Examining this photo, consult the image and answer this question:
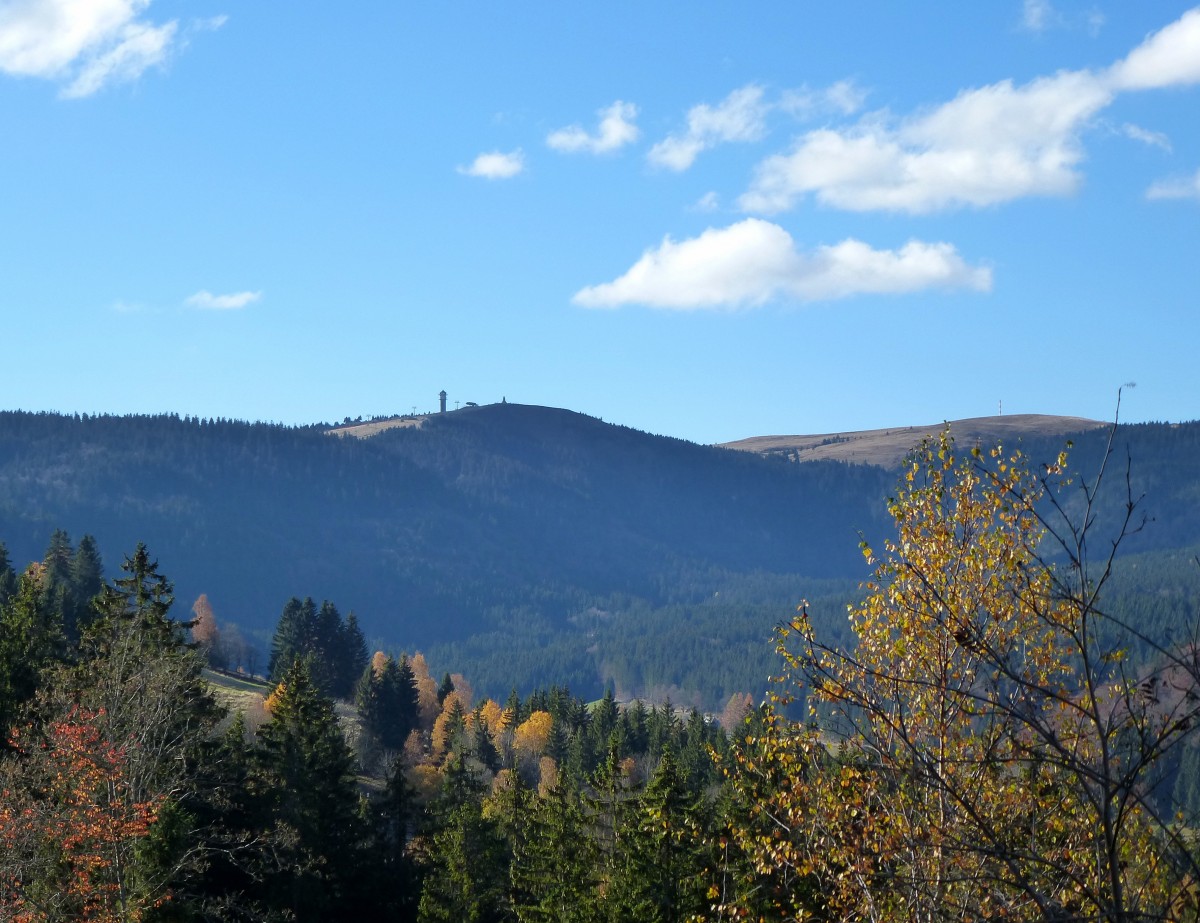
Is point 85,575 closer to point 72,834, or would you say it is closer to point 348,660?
point 348,660

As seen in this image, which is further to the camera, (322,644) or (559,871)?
(322,644)

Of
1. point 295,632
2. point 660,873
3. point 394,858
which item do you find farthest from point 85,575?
point 660,873

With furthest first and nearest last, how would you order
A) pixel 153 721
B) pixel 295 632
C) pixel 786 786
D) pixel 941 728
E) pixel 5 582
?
pixel 295 632 < pixel 5 582 < pixel 153 721 < pixel 786 786 < pixel 941 728

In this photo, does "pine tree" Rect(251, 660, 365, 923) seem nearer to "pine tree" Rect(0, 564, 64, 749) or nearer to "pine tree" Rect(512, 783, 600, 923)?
"pine tree" Rect(512, 783, 600, 923)

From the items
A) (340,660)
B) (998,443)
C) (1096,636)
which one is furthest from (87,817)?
(340,660)

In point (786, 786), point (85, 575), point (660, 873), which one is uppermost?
point (786, 786)

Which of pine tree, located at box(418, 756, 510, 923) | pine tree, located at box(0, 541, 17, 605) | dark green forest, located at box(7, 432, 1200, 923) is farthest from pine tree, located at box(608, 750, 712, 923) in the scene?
pine tree, located at box(0, 541, 17, 605)

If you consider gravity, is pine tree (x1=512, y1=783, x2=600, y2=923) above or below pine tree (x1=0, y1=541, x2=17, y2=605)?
below

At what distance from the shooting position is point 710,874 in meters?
27.6

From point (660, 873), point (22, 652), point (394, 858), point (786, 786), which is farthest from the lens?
point (394, 858)

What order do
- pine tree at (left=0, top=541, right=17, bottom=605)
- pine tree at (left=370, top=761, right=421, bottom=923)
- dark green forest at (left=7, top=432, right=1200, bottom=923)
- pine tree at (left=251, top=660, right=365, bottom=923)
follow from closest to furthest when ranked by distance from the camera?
dark green forest at (left=7, top=432, right=1200, bottom=923) → pine tree at (left=251, top=660, right=365, bottom=923) → pine tree at (left=370, top=761, right=421, bottom=923) → pine tree at (left=0, top=541, right=17, bottom=605)

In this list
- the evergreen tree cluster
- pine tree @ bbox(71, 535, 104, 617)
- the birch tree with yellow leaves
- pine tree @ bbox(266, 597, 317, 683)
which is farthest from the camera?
the evergreen tree cluster

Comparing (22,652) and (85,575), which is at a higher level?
(22,652)

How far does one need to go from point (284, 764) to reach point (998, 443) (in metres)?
30.2
